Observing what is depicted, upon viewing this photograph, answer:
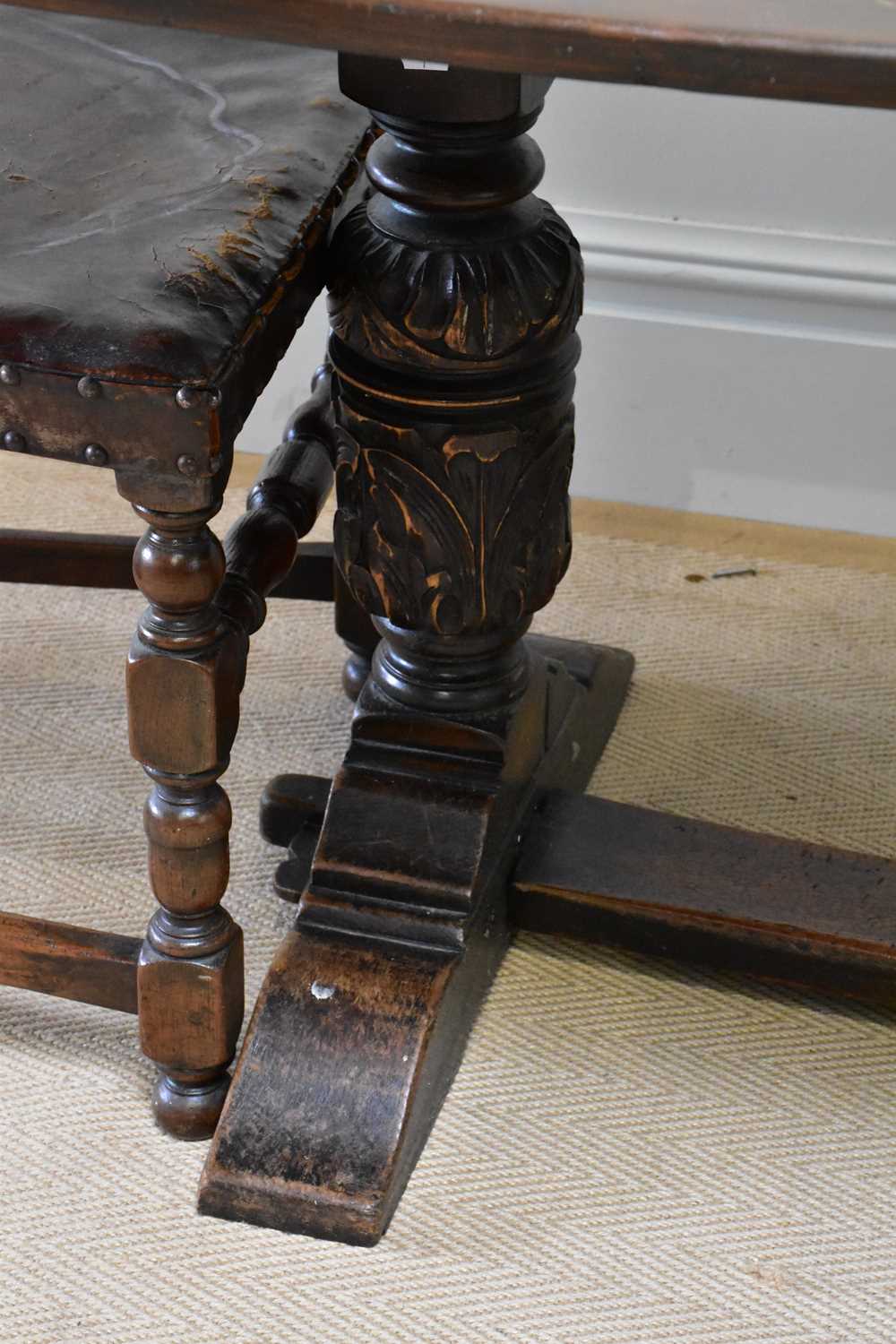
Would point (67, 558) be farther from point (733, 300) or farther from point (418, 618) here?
point (733, 300)

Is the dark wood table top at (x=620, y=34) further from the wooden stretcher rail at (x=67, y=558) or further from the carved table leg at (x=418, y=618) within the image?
the wooden stretcher rail at (x=67, y=558)

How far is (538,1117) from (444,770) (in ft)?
0.68

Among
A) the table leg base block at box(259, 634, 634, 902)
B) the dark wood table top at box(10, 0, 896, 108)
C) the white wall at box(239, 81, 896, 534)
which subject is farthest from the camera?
the white wall at box(239, 81, 896, 534)

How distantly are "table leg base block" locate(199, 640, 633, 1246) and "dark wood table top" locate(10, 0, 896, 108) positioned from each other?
477mm

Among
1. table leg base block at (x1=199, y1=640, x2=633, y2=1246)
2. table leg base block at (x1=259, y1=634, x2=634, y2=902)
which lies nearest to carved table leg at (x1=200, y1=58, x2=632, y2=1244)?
table leg base block at (x1=199, y1=640, x2=633, y2=1246)

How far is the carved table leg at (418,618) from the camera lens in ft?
2.85

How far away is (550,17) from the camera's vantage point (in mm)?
582

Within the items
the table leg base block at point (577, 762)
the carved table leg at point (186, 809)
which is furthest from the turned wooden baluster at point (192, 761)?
the table leg base block at point (577, 762)

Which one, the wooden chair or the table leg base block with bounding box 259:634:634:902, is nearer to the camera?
the wooden chair

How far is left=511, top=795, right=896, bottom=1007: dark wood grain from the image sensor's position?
1011 mm

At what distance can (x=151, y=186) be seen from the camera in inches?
34.8

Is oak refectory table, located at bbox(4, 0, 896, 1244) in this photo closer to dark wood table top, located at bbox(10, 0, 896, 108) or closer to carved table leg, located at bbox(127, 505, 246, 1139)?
carved table leg, located at bbox(127, 505, 246, 1139)

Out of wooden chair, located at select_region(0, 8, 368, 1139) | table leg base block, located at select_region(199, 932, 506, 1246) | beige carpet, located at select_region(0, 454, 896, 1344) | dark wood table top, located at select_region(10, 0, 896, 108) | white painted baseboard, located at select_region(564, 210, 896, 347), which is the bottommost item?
beige carpet, located at select_region(0, 454, 896, 1344)

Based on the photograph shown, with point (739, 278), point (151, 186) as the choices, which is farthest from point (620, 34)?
point (739, 278)
